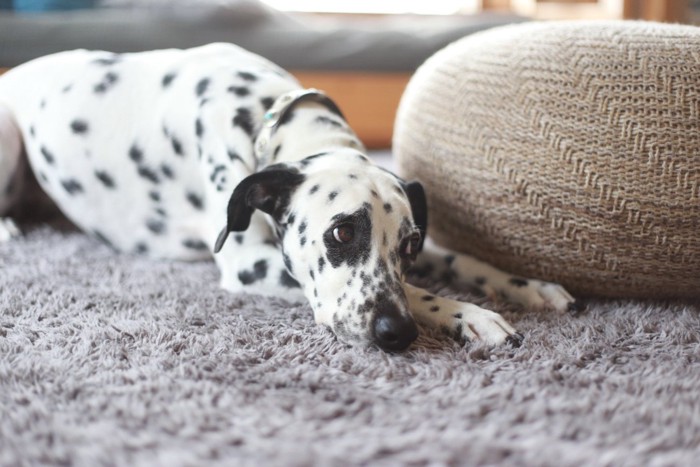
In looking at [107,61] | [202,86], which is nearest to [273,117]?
[202,86]

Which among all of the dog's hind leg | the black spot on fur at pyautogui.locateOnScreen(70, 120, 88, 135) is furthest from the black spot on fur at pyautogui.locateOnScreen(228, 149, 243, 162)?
the dog's hind leg

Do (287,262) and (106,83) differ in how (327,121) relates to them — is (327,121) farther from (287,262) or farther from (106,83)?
(106,83)

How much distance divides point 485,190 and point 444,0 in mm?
5825

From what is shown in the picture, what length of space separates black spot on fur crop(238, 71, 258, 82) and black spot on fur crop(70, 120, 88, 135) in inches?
26.2

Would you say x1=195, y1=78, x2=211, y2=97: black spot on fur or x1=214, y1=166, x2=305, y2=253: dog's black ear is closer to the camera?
x1=214, y1=166, x2=305, y2=253: dog's black ear

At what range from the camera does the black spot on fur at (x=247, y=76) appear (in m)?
2.59

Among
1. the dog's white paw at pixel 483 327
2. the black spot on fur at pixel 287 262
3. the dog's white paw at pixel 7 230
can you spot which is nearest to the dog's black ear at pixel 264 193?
the black spot on fur at pixel 287 262

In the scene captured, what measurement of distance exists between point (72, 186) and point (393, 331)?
166 cm

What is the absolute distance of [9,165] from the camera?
9.81 ft

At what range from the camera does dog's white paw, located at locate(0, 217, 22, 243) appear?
298cm

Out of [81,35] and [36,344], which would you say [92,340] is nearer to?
[36,344]

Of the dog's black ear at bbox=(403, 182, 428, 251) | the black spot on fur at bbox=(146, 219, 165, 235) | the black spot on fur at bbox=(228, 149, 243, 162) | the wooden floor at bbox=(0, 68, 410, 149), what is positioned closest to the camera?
the dog's black ear at bbox=(403, 182, 428, 251)

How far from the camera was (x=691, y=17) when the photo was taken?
702 cm

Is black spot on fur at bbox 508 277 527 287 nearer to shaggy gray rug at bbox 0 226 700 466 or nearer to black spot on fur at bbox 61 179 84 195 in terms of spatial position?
shaggy gray rug at bbox 0 226 700 466
